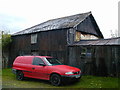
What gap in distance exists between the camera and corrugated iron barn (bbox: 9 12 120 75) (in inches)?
465

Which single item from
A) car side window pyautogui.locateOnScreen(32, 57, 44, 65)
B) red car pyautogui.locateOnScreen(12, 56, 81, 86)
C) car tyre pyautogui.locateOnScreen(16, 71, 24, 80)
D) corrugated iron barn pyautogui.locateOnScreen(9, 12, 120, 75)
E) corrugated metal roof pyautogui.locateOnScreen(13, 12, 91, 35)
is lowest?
car tyre pyautogui.locateOnScreen(16, 71, 24, 80)

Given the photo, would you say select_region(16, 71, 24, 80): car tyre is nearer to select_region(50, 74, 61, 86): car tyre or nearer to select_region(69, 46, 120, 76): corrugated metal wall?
select_region(50, 74, 61, 86): car tyre

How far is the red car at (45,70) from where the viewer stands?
8.53 meters

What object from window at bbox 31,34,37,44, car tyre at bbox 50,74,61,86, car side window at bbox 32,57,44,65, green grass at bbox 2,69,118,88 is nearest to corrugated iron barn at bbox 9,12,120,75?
window at bbox 31,34,37,44

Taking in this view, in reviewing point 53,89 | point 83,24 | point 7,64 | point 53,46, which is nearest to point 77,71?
point 53,89

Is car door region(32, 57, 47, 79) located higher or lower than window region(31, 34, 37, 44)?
lower

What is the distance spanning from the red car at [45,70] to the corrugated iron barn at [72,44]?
10.7 feet

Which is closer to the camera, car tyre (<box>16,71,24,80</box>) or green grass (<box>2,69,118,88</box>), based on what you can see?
green grass (<box>2,69,118,88</box>)

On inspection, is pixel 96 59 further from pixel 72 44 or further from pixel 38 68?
pixel 38 68

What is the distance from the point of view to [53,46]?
15.4 metres

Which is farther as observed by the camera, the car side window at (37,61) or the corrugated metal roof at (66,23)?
the corrugated metal roof at (66,23)

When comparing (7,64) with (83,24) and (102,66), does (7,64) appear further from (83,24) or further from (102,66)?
(102,66)

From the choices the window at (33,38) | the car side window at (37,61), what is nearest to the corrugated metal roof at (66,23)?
the window at (33,38)

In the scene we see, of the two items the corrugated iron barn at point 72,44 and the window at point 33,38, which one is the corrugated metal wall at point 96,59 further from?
the window at point 33,38
